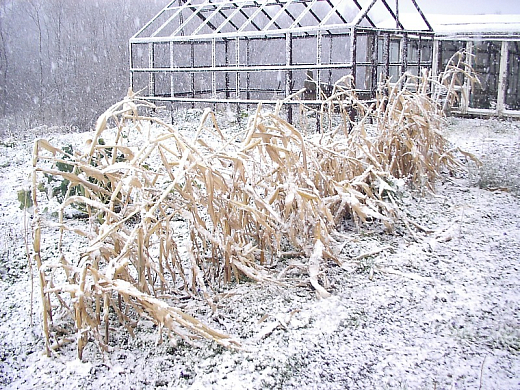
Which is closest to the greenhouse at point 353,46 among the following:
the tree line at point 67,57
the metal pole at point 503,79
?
the metal pole at point 503,79

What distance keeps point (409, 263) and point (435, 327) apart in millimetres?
669

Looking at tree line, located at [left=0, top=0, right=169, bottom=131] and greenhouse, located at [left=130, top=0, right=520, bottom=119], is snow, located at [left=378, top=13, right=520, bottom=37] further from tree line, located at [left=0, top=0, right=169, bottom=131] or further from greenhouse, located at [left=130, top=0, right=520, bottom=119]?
tree line, located at [left=0, top=0, right=169, bottom=131]

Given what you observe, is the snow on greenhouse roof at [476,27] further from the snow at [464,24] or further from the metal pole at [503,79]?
the metal pole at [503,79]

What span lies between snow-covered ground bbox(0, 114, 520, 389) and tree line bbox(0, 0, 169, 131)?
16.1 metres

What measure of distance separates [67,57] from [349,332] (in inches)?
838

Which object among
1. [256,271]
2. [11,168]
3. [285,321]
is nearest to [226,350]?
[285,321]

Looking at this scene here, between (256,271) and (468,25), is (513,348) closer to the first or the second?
(256,271)

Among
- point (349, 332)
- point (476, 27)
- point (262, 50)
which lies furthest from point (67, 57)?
point (349, 332)

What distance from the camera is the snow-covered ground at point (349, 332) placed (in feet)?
5.92

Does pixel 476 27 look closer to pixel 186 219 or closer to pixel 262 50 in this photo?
pixel 262 50

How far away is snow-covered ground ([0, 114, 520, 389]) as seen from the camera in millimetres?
1805

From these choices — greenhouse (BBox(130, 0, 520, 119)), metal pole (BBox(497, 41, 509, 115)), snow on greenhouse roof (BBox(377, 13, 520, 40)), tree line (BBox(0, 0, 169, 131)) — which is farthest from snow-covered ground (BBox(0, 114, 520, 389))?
tree line (BBox(0, 0, 169, 131))

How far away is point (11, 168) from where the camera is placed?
5.94 m

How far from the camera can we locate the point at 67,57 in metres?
20.5
